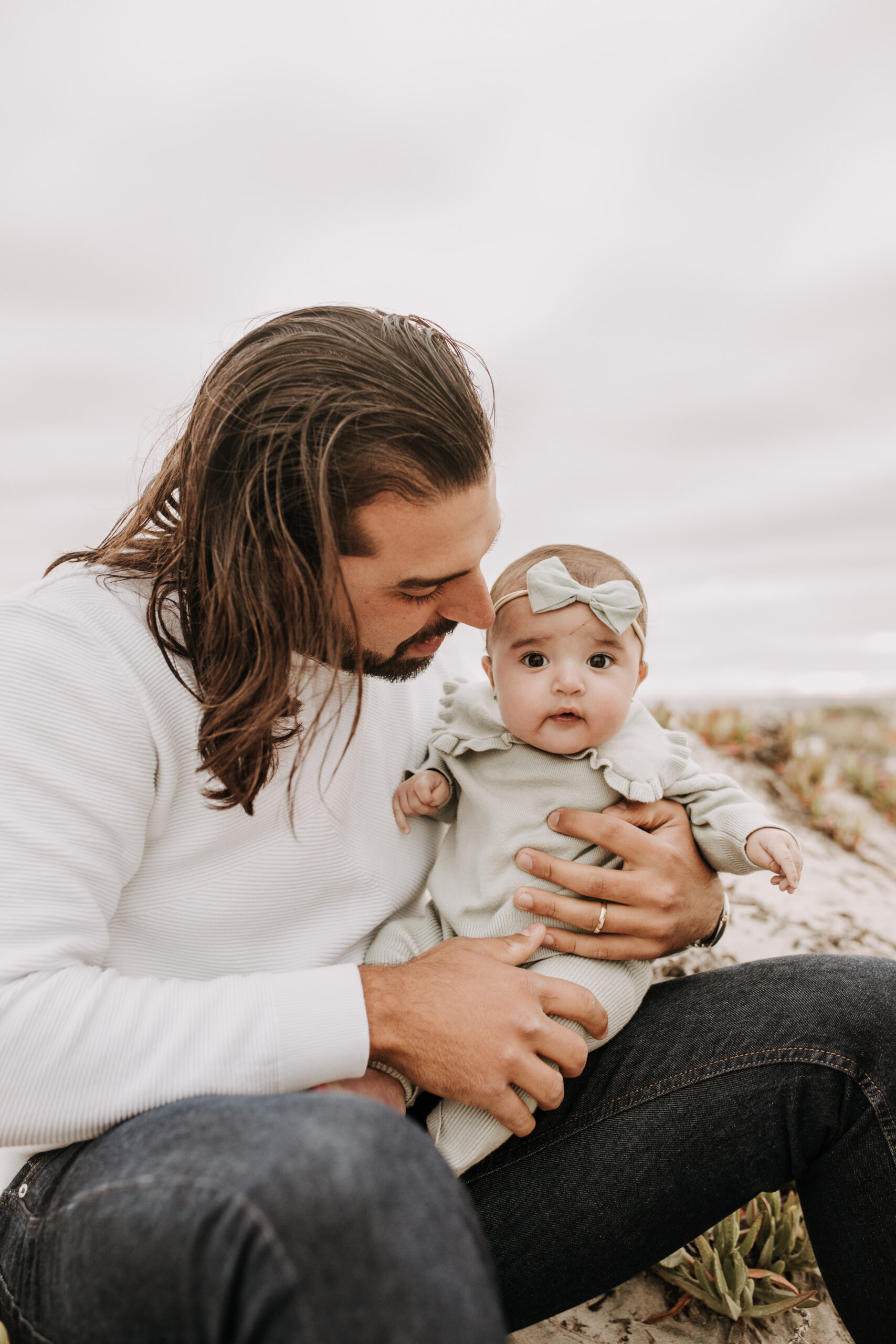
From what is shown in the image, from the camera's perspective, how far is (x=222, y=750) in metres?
1.63

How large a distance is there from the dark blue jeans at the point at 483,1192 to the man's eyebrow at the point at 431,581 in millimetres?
1022

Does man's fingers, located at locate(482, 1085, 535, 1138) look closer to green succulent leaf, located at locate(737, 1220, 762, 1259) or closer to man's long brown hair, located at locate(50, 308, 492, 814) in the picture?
man's long brown hair, located at locate(50, 308, 492, 814)

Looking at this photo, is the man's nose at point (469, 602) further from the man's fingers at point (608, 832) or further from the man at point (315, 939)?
the man's fingers at point (608, 832)

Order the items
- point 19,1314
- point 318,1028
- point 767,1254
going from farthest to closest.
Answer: point 767,1254 → point 318,1028 → point 19,1314

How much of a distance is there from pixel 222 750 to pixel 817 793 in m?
4.00

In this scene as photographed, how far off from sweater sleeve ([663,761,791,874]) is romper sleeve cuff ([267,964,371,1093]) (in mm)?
943

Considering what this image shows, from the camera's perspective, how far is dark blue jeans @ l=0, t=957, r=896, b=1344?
40.5 inches

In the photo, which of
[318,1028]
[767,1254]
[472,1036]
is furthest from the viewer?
[767,1254]

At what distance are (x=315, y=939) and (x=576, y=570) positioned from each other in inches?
41.3

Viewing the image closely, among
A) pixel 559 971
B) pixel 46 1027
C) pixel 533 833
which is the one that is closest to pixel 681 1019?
pixel 559 971

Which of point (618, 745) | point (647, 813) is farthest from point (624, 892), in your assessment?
point (618, 745)

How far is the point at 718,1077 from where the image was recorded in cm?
178

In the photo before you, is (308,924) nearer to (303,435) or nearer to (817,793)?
(303,435)

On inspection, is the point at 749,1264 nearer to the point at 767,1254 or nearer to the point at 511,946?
the point at 767,1254
